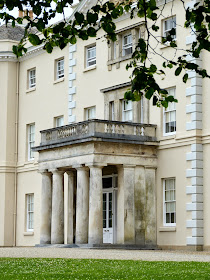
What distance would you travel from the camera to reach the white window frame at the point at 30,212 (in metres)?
42.0

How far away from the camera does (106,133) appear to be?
3173cm

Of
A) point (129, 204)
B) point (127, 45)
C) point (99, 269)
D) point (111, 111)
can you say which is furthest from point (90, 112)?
point (99, 269)

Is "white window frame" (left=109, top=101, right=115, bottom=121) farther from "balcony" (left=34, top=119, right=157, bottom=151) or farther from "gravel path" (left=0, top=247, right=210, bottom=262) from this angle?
"gravel path" (left=0, top=247, right=210, bottom=262)

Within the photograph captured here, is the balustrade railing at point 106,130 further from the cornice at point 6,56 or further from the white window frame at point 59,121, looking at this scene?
the cornice at point 6,56

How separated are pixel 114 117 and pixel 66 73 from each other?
5551 mm

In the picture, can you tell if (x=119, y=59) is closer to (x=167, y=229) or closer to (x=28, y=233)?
(x=167, y=229)

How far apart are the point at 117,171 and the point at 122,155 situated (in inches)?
70.6

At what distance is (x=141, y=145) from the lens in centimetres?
3275

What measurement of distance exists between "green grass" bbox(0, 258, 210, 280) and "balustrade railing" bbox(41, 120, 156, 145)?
11.1m

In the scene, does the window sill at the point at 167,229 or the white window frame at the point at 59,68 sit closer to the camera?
the window sill at the point at 167,229

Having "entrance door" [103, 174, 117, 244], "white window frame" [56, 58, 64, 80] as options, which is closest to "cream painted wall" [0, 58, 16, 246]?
"white window frame" [56, 58, 64, 80]

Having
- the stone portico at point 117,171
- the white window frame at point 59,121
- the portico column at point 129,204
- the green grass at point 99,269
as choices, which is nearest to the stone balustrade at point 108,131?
the stone portico at point 117,171

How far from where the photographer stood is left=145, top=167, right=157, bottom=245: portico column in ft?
106

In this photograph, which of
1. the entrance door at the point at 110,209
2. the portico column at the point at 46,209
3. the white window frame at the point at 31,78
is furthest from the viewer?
the white window frame at the point at 31,78
